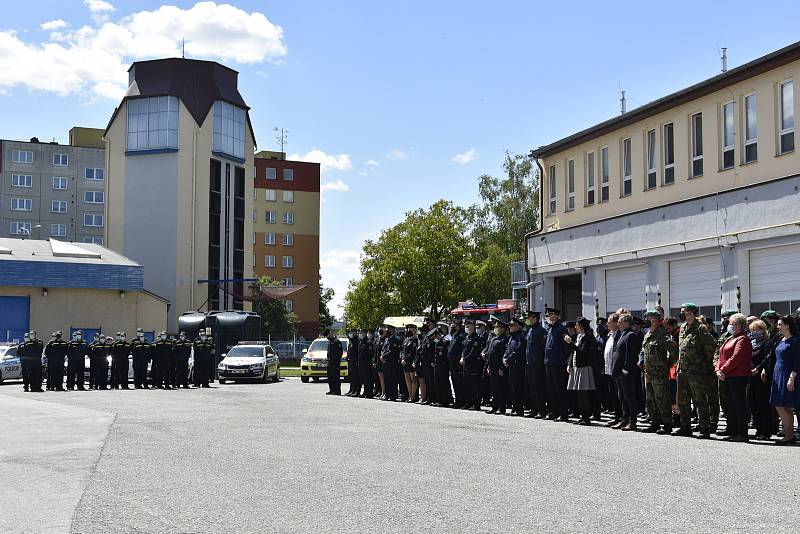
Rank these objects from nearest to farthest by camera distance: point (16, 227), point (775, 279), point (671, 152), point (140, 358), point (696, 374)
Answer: point (696, 374)
point (775, 279)
point (671, 152)
point (140, 358)
point (16, 227)

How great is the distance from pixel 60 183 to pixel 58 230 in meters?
4.63

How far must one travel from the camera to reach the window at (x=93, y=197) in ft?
325

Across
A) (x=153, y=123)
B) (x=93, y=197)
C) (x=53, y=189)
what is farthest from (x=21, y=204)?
(x=153, y=123)

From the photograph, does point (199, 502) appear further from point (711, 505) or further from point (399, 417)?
point (399, 417)

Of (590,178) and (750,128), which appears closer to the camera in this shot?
(750,128)

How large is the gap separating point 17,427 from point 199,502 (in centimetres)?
873

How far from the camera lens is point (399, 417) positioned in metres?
17.8

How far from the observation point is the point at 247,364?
35.5 metres

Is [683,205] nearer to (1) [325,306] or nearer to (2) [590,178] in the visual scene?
(2) [590,178]

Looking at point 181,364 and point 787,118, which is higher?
point 787,118

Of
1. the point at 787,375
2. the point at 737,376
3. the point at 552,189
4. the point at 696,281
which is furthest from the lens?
the point at 552,189

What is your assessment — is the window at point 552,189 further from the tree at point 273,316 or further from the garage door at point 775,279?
the tree at point 273,316

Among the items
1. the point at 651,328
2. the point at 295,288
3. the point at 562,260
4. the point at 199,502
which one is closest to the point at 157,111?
the point at 295,288

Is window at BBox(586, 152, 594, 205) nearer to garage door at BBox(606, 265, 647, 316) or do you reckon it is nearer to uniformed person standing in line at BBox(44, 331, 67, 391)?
garage door at BBox(606, 265, 647, 316)
